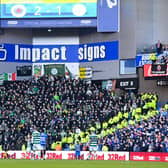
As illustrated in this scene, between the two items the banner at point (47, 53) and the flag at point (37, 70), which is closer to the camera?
the banner at point (47, 53)

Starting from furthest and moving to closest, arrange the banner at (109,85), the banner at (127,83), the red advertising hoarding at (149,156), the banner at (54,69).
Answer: the banner at (54,69) → the banner at (109,85) → the banner at (127,83) → the red advertising hoarding at (149,156)

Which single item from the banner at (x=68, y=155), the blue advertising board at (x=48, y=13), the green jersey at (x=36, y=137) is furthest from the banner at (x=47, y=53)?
the green jersey at (x=36, y=137)

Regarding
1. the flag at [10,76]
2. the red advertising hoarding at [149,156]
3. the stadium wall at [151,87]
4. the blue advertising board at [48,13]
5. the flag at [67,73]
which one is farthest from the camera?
the flag at [67,73]

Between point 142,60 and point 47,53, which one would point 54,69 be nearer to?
point 47,53

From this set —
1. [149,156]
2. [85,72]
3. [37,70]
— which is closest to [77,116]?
[85,72]

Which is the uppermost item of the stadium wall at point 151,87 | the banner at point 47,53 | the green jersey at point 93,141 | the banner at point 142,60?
the banner at point 47,53

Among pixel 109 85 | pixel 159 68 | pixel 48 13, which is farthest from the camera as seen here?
pixel 48 13

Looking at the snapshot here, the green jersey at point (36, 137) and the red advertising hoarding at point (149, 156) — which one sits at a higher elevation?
the green jersey at point (36, 137)

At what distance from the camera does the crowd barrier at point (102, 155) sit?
39.7 m

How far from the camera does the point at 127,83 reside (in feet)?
180

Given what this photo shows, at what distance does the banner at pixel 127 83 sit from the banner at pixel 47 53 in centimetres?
403

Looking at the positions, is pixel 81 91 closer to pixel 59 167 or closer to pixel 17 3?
pixel 17 3

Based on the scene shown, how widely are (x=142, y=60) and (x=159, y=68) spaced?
377 cm

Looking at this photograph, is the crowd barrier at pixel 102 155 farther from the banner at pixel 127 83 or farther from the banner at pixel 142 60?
the banner at pixel 127 83
